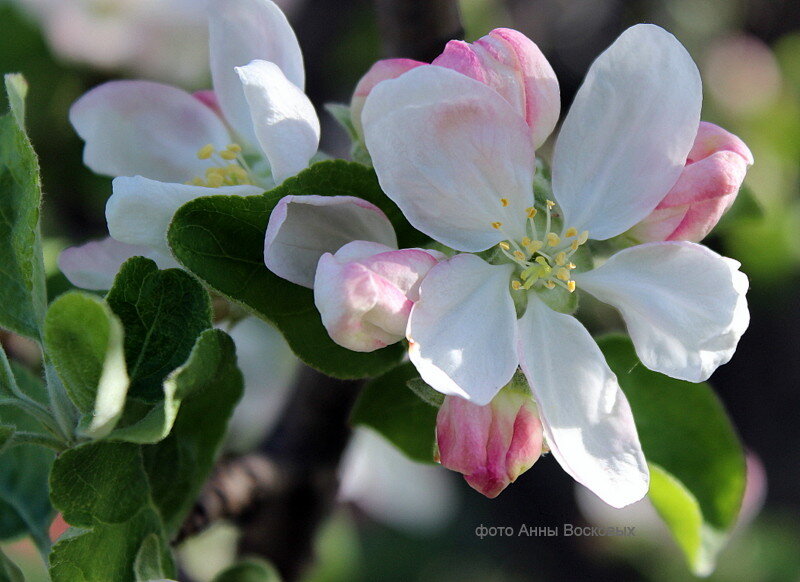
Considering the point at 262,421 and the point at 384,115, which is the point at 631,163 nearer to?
the point at 384,115

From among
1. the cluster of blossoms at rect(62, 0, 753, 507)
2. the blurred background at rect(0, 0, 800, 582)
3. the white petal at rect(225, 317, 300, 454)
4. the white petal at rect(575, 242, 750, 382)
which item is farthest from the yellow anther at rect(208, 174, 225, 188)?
the white petal at rect(225, 317, 300, 454)

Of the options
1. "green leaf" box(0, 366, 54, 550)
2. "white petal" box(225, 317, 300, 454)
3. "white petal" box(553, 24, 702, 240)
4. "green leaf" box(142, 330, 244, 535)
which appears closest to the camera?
"white petal" box(553, 24, 702, 240)

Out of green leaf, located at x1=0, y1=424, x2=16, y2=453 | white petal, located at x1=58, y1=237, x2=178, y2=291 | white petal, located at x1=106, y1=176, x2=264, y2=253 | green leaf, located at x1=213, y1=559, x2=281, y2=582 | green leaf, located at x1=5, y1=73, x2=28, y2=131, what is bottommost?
green leaf, located at x1=213, y1=559, x2=281, y2=582

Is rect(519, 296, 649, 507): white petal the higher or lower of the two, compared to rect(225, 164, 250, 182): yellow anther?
lower

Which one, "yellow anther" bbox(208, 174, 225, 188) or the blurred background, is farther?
the blurred background

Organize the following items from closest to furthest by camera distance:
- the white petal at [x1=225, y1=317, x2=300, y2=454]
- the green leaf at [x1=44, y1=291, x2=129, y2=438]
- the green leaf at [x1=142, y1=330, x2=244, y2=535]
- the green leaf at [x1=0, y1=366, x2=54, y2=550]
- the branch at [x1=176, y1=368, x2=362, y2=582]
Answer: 1. the green leaf at [x1=44, y1=291, x2=129, y2=438]
2. the green leaf at [x1=142, y1=330, x2=244, y2=535]
3. the green leaf at [x1=0, y1=366, x2=54, y2=550]
4. the branch at [x1=176, y1=368, x2=362, y2=582]
5. the white petal at [x1=225, y1=317, x2=300, y2=454]

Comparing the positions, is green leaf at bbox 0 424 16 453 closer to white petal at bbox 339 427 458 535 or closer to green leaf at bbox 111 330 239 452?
green leaf at bbox 111 330 239 452

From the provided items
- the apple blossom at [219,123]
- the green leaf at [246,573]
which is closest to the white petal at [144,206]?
the apple blossom at [219,123]
